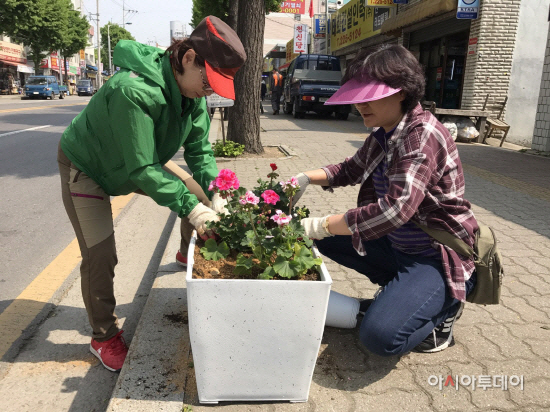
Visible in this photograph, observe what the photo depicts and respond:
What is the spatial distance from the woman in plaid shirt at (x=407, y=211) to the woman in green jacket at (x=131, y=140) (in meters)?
0.59

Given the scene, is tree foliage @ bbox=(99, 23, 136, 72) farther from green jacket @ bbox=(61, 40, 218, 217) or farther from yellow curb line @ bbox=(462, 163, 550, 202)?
green jacket @ bbox=(61, 40, 218, 217)

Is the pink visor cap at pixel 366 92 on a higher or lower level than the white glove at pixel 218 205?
higher

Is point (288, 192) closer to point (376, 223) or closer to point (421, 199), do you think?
point (376, 223)

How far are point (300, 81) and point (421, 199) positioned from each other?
52.7 ft

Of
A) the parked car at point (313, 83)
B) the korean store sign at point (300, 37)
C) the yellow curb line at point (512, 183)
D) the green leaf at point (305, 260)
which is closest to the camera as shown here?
the green leaf at point (305, 260)

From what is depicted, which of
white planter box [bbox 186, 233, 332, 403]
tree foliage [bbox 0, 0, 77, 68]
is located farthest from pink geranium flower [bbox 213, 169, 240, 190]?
tree foliage [bbox 0, 0, 77, 68]

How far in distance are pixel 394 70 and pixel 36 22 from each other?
134 ft

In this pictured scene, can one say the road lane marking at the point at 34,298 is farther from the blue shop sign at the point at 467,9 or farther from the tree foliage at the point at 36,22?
the tree foliage at the point at 36,22

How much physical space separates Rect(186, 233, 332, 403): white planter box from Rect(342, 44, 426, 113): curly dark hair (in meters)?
0.90

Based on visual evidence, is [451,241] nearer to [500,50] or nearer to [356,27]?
[500,50]

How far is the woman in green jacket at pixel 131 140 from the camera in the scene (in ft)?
6.77

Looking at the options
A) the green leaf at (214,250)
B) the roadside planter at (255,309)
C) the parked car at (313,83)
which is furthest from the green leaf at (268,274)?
the parked car at (313,83)

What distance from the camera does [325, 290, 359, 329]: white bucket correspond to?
8.63 feet

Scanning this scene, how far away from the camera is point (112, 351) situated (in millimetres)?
2477
